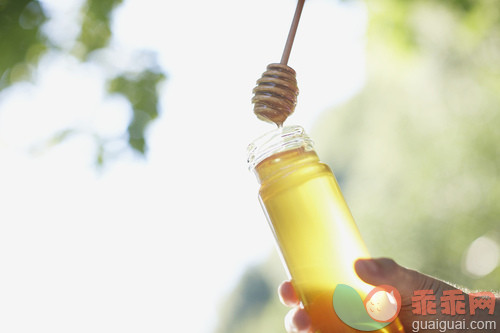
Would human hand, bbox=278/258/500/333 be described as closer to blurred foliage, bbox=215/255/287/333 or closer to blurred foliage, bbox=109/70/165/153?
blurred foliage, bbox=109/70/165/153

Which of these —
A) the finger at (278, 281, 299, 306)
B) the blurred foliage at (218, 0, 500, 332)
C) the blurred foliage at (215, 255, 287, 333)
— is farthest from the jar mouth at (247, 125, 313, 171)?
the blurred foliage at (215, 255, 287, 333)

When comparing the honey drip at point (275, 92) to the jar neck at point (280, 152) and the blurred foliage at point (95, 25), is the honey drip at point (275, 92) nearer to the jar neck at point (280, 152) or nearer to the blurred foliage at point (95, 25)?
the jar neck at point (280, 152)

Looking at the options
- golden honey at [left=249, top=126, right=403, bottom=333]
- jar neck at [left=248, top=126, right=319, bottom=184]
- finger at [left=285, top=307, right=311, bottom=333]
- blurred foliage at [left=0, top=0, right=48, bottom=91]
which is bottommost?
finger at [left=285, top=307, right=311, bottom=333]

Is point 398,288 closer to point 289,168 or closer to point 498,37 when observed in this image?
point 289,168

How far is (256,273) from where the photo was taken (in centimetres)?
977

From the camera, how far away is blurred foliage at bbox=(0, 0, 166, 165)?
149cm

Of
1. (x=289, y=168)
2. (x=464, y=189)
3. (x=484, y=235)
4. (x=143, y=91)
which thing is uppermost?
(x=143, y=91)

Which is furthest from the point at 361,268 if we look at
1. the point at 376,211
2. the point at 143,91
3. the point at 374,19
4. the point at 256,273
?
the point at 256,273

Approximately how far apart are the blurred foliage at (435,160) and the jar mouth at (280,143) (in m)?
3.91

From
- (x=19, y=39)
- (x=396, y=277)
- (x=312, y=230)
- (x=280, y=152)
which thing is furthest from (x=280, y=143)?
(x=19, y=39)

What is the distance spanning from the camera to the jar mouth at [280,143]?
2.80 feet

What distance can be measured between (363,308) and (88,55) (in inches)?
53.2

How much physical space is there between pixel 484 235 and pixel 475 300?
5.43 metres

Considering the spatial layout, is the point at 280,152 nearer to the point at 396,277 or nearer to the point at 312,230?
the point at 312,230
